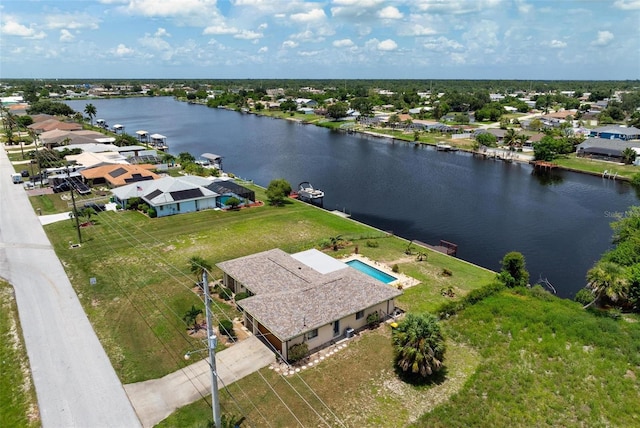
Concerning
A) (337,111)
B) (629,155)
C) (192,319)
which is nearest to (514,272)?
(192,319)

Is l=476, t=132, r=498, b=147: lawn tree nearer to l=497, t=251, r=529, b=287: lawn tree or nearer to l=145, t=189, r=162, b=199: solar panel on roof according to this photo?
l=497, t=251, r=529, b=287: lawn tree

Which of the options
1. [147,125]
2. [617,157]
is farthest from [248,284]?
[147,125]

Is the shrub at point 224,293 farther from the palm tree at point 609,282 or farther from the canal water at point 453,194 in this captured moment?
the palm tree at point 609,282

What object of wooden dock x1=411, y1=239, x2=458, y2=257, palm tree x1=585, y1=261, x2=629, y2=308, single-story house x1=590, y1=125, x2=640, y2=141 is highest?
single-story house x1=590, y1=125, x2=640, y2=141

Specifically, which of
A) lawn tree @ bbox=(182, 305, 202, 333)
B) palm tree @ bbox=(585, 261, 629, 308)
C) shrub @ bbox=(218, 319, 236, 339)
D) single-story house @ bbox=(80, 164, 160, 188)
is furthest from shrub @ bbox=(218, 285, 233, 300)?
single-story house @ bbox=(80, 164, 160, 188)

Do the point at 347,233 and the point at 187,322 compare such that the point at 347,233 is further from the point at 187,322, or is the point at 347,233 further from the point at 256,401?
the point at 256,401

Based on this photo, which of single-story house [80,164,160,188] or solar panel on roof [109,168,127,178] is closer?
single-story house [80,164,160,188]

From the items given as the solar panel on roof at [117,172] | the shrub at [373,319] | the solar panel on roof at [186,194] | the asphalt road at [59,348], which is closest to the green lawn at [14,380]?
the asphalt road at [59,348]
